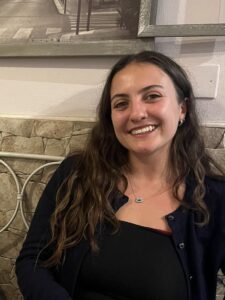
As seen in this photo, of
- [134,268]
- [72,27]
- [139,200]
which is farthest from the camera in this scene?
[72,27]

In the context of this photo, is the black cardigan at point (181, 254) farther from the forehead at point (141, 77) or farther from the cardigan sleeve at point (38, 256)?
the forehead at point (141, 77)

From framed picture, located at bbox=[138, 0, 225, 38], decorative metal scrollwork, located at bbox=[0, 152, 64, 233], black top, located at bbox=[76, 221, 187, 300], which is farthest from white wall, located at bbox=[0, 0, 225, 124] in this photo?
black top, located at bbox=[76, 221, 187, 300]

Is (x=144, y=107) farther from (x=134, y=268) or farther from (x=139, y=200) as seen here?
(x=134, y=268)

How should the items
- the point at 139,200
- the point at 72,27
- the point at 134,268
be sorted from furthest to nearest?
the point at 72,27 < the point at 139,200 < the point at 134,268

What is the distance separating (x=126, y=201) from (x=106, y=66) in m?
0.49

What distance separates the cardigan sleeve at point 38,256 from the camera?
0.83 meters

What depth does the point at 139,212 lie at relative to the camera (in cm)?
89

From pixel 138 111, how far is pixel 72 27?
1.50ft

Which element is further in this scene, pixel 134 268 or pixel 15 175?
pixel 15 175

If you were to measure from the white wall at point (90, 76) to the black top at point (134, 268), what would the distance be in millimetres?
449

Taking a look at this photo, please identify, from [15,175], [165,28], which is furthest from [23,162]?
[165,28]

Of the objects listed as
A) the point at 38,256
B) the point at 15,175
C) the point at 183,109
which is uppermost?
the point at 183,109

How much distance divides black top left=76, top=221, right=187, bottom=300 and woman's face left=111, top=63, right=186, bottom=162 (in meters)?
0.25

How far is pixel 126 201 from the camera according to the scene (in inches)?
35.5
